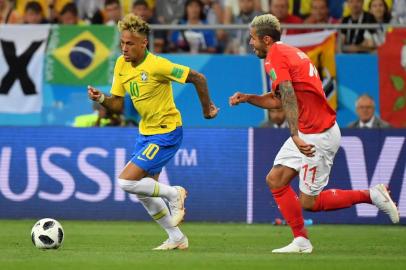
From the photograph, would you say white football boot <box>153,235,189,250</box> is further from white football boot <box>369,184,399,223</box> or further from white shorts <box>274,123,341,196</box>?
white football boot <box>369,184,399,223</box>

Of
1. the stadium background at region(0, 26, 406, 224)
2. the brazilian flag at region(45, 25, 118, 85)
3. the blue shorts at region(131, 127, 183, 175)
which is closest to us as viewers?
the blue shorts at region(131, 127, 183, 175)

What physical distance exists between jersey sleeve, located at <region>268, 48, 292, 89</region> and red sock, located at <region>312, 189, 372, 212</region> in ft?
4.32

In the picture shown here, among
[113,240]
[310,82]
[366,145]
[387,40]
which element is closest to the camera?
[310,82]

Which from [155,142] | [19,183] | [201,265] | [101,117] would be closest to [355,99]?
[101,117]

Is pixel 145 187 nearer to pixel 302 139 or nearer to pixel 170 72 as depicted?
pixel 170 72

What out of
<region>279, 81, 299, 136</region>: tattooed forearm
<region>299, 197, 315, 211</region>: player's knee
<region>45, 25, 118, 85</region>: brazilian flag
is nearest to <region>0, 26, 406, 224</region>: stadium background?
<region>45, 25, 118, 85</region>: brazilian flag

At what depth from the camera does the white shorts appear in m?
11.1

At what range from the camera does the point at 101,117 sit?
56.9 feet

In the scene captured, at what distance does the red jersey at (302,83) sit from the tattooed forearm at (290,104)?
0.28 ft

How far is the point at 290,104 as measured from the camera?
10.7 meters

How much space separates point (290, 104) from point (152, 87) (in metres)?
1.66

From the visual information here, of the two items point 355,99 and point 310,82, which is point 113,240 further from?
point 355,99

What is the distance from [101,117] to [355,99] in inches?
158

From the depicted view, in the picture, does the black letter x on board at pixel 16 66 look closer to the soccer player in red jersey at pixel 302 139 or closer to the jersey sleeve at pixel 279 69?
the soccer player in red jersey at pixel 302 139
